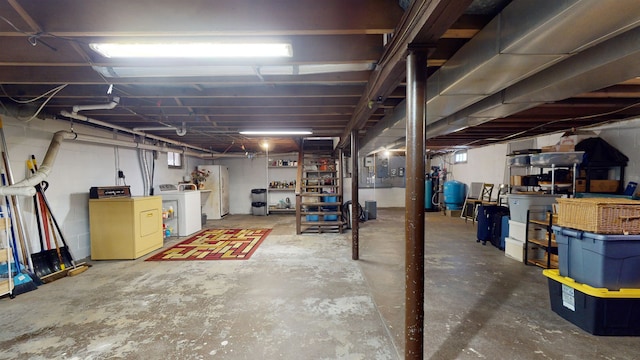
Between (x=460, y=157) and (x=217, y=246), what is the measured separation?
7919 mm

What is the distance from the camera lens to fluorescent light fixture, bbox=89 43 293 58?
1.65 meters

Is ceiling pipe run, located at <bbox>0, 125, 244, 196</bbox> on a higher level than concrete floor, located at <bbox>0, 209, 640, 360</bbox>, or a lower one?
higher

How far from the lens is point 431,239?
4973 millimetres

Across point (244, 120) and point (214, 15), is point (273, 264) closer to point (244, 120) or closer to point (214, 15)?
point (244, 120)

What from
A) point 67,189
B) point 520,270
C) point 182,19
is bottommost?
point 520,270

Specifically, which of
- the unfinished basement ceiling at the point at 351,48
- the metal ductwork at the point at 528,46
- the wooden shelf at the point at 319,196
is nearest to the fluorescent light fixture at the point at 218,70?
the unfinished basement ceiling at the point at 351,48

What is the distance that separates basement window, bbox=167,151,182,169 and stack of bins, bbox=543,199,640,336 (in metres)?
7.55

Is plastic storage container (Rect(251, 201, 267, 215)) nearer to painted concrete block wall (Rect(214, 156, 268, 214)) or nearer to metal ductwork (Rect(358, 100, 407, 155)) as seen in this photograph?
painted concrete block wall (Rect(214, 156, 268, 214))

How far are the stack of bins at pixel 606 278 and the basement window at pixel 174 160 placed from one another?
24.8ft

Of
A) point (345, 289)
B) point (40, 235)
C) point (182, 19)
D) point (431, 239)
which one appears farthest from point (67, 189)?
point (431, 239)

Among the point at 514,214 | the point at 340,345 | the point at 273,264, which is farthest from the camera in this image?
the point at 514,214

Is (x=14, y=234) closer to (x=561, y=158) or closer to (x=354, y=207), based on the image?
(x=354, y=207)

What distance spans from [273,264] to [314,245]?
113cm

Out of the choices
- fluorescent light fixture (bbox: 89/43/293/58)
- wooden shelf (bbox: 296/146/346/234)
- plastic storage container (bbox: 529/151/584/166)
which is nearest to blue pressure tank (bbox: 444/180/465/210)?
wooden shelf (bbox: 296/146/346/234)
